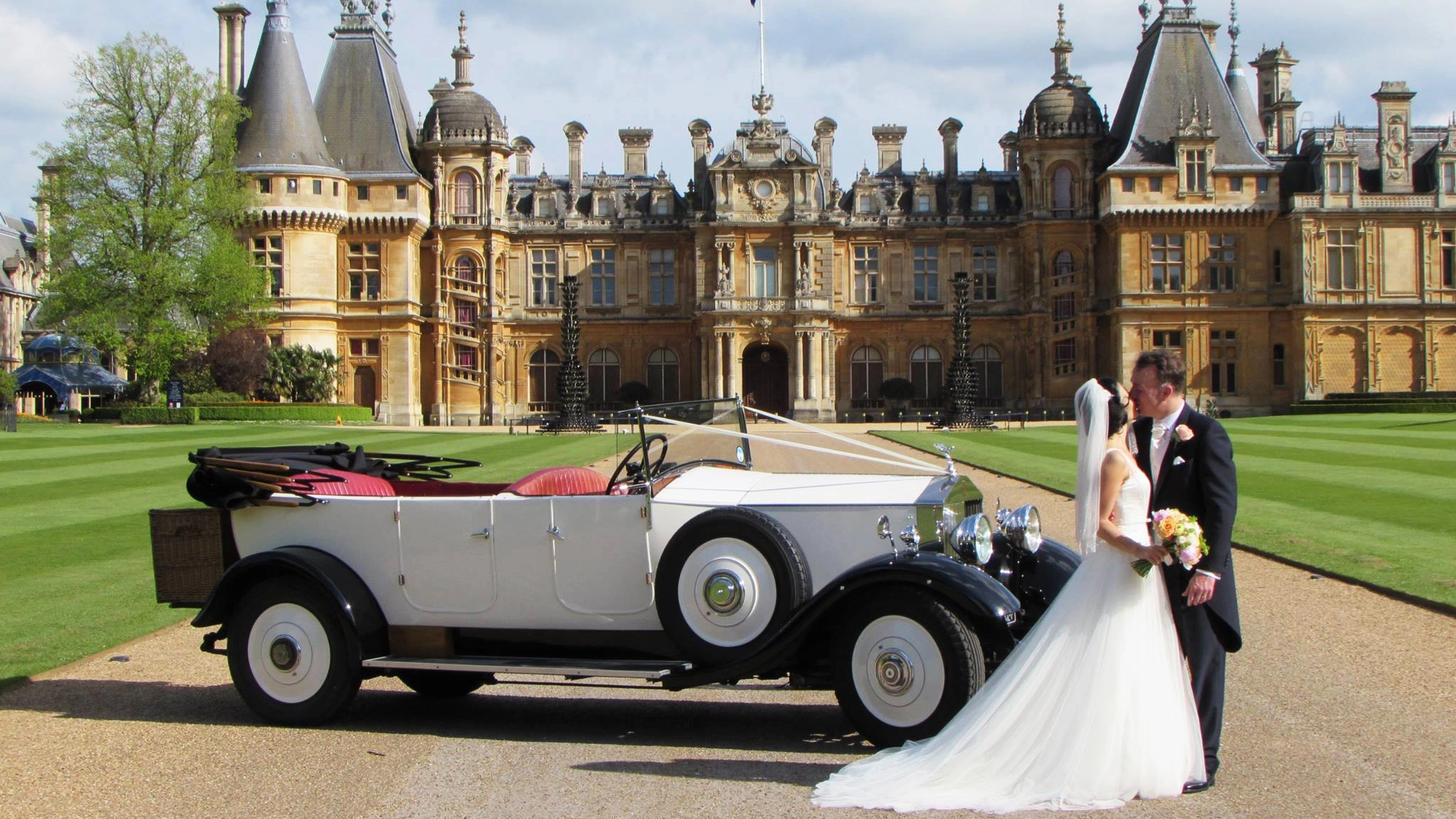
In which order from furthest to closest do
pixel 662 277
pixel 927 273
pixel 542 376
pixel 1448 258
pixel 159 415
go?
pixel 542 376
pixel 662 277
pixel 927 273
pixel 1448 258
pixel 159 415

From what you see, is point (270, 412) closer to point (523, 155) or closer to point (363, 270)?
point (363, 270)

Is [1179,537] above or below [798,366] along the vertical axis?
below

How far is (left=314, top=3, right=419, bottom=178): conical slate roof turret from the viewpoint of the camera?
54719 millimetres

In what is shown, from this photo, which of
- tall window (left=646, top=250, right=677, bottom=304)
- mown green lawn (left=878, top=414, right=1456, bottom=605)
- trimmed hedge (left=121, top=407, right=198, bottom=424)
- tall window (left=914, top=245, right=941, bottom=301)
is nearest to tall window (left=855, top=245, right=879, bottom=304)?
tall window (left=914, top=245, right=941, bottom=301)

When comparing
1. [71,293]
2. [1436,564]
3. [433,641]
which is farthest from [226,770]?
[71,293]

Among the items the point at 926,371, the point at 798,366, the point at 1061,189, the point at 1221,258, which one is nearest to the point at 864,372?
the point at 926,371

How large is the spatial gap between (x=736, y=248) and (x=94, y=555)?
45.1 metres

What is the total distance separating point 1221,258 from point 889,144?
17.3 meters

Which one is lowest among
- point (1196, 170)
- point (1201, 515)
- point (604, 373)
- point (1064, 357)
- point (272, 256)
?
point (1201, 515)

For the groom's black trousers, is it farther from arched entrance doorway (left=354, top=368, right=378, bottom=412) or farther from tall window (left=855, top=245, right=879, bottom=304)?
tall window (left=855, top=245, right=879, bottom=304)

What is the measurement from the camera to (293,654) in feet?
23.4

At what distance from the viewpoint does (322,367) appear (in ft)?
168

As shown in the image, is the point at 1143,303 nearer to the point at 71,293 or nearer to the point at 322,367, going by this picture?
the point at 322,367

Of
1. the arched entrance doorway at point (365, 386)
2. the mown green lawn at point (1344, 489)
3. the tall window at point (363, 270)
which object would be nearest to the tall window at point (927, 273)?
the mown green lawn at point (1344, 489)
